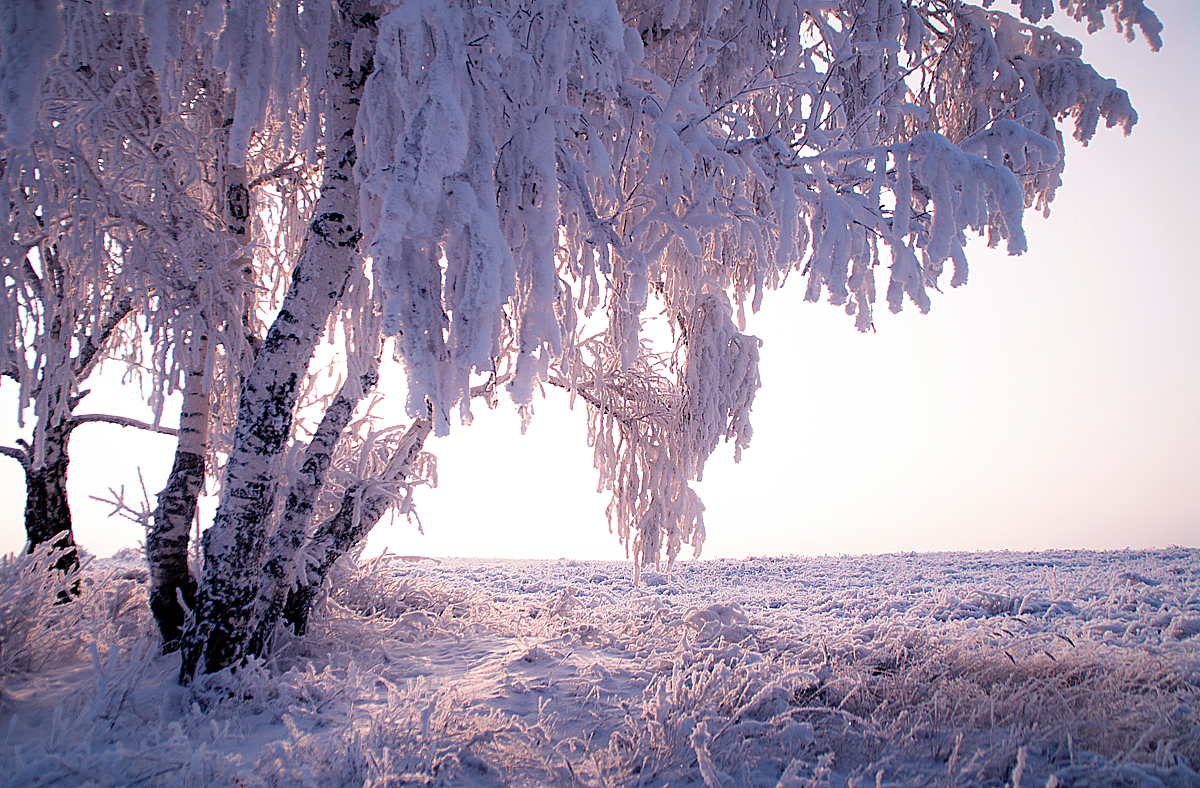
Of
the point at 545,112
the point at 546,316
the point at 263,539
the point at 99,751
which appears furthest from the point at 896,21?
the point at 99,751

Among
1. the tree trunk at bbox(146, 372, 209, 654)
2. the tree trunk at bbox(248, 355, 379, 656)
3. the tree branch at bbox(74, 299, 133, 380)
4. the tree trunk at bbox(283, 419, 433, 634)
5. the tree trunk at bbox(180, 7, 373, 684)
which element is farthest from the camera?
the tree branch at bbox(74, 299, 133, 380)

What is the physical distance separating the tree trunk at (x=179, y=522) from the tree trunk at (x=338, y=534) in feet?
2.45

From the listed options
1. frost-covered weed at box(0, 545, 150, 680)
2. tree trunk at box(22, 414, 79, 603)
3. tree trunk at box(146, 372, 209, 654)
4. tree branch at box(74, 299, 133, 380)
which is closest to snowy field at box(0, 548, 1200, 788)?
frost-covered weed at box(0, 545, 150, 680)

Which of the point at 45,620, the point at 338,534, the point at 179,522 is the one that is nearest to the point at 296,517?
the point at 338,534

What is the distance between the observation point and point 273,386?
3.61 meters

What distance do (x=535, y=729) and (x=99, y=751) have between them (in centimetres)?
203

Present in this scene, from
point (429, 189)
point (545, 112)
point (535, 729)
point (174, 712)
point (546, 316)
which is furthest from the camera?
point (174, 712)

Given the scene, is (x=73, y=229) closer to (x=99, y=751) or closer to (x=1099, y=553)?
(x=99, y=751)

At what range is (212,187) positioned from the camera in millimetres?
5168

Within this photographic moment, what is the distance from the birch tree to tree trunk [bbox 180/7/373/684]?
0.05 feet

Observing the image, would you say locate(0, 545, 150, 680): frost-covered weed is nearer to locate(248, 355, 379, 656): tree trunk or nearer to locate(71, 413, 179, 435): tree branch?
locate(248, 355, 379, 656): tree trunk

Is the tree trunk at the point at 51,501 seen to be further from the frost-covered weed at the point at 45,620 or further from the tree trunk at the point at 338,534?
the tree trunk at the point at 338,534

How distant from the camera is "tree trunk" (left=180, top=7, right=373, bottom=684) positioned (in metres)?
3.60

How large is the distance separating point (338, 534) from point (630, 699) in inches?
117
